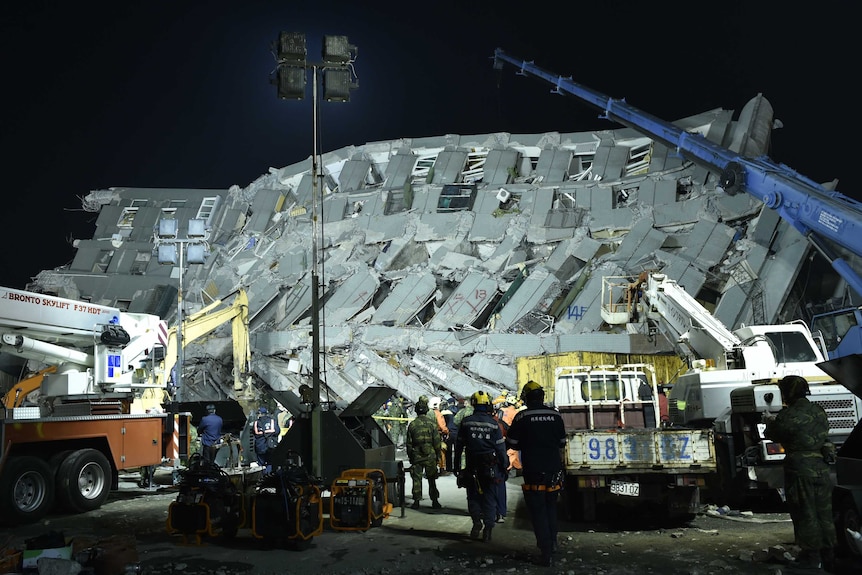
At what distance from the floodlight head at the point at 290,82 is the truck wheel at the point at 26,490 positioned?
6.63 metres

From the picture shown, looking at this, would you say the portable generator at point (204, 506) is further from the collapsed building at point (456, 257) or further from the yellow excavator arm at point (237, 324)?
the yellow excavator arm at point (237, 324)

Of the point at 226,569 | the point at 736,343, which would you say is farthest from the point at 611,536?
the point at 736,343

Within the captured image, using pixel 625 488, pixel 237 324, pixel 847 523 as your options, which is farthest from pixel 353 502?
pixel 237 324

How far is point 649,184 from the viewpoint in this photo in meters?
28.0

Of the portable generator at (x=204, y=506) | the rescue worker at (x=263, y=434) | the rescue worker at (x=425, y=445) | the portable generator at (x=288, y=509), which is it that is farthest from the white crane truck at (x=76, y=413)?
the rescue worker at (x=425, y=445)

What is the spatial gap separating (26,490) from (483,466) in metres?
6.99

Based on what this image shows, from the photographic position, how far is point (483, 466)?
27.9ft

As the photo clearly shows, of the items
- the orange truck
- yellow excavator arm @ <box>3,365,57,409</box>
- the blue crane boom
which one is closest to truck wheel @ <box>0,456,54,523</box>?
the orange truck

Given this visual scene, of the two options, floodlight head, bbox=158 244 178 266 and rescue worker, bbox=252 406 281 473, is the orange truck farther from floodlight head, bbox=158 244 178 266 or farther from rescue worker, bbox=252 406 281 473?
floodlight head, bbox=158 244 178 266

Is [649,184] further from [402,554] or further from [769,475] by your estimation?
[402,554]

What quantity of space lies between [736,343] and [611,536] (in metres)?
6.07

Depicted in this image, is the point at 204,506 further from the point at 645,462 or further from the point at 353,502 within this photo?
the point at 645,462

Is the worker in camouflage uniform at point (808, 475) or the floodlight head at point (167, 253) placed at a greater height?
the floodlight head at point (167, 253)

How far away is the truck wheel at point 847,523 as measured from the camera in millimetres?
6238
